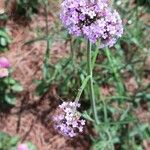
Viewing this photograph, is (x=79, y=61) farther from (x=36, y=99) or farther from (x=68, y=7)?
(x=68, y=7)

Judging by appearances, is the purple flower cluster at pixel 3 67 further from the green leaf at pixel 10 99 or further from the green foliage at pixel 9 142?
the green foliage at pixel 9 142

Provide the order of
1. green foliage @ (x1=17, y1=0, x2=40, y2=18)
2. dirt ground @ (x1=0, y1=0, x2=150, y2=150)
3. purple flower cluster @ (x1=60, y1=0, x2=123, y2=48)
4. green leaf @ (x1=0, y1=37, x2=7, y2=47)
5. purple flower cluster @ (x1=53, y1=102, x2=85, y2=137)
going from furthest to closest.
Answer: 1. green foliage @ (x1=17, y1=0, x2=40, y2=18)
2. green leaf @ (x1=0, y1=37, x2=7, y2=47)
3. dirt ground @ (x1=0, y1=0, x2=150, y2=150)
4. purple flower cluster @ (x1=53, y1=102, x2=85, y2=137)
5. purple flower cluster @ (x1=60, y1=0, x2=123, y2=48)

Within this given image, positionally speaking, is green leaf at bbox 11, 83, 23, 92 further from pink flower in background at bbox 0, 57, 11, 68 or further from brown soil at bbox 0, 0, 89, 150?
pink flower in background at bbox 0, 57, 11, 68

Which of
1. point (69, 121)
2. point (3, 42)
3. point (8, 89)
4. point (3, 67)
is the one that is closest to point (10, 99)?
point (8, 89)

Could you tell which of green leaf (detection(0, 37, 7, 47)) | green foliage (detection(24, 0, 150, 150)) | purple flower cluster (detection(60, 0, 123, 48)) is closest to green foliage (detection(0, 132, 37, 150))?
green foliage (detection(24, 0, 150, 150))

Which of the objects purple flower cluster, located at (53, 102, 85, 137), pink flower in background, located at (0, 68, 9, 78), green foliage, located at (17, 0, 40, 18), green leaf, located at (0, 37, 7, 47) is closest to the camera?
purple flower cluster, located at (53, 102, 85, 137)
